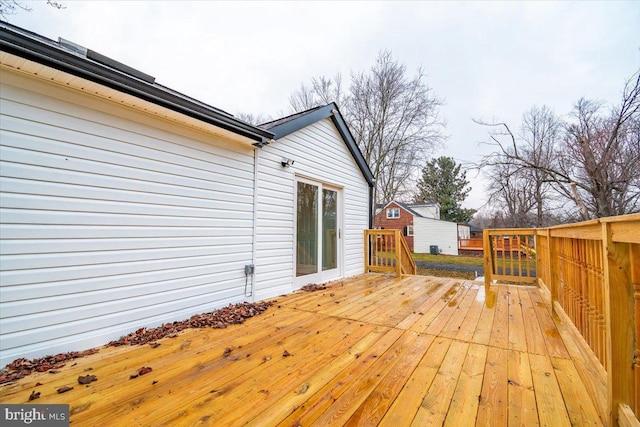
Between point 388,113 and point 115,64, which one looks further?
point 388,113

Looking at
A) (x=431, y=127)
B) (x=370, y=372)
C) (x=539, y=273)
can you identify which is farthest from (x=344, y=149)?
(x=431, y=127)

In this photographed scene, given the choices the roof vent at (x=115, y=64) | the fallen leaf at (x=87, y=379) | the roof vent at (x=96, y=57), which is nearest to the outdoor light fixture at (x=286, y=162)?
the roof vent at (x=115, y=64)

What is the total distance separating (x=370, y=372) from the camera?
1.82m

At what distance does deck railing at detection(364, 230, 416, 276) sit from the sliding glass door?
109cm

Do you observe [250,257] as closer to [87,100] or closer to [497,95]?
[87,100]

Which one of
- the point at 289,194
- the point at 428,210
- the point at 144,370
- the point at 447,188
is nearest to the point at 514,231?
the point at 289,194

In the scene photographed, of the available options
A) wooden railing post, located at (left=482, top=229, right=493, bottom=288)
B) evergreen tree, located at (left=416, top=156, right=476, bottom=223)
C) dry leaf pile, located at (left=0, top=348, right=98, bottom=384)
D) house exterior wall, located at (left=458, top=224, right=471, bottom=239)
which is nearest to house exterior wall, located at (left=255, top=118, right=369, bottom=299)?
dry leaf pile, located at (left=0, top=348, right=98, bottom=384)

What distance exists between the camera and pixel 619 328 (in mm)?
1273

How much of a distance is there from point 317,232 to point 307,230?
269 millimetres

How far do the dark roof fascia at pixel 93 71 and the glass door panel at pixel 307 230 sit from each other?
1.88m

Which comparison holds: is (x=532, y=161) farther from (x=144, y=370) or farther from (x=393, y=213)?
(x=144, y=370)

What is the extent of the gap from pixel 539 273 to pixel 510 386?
3903 millimetres

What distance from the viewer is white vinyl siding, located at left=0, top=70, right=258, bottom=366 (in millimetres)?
1952

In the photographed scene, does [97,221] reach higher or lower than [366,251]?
higher
